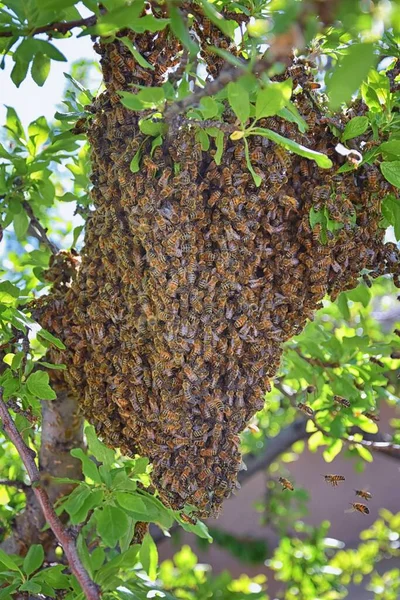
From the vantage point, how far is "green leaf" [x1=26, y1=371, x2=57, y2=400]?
204 cm

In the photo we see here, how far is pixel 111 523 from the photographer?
6.16 ft

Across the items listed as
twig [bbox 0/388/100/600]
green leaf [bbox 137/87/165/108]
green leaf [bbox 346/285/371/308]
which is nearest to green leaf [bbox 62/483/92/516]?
twig [bbox 0/388/100/600]

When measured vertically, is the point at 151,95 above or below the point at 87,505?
above

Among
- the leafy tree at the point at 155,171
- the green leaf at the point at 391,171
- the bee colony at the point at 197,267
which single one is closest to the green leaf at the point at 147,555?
the leafy tree at the point at 155,171

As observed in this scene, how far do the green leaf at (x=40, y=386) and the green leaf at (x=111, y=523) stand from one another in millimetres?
365

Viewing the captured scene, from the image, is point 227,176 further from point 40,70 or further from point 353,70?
point 353,70

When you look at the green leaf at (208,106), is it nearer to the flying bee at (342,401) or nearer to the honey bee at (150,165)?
the honey bee at (150,165)

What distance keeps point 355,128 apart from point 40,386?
118 centimetres

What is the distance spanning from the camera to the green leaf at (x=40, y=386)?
204 cm

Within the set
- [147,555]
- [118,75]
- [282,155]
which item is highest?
[118,75]

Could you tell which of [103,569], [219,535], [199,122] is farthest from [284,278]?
[219,535]

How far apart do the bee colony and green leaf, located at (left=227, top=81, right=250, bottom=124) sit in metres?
0.49

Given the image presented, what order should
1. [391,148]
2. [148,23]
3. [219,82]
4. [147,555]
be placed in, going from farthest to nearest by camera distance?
[147,555]
[391,148]
[148,23]
[219,82]

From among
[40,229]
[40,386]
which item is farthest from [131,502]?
[40,229]
